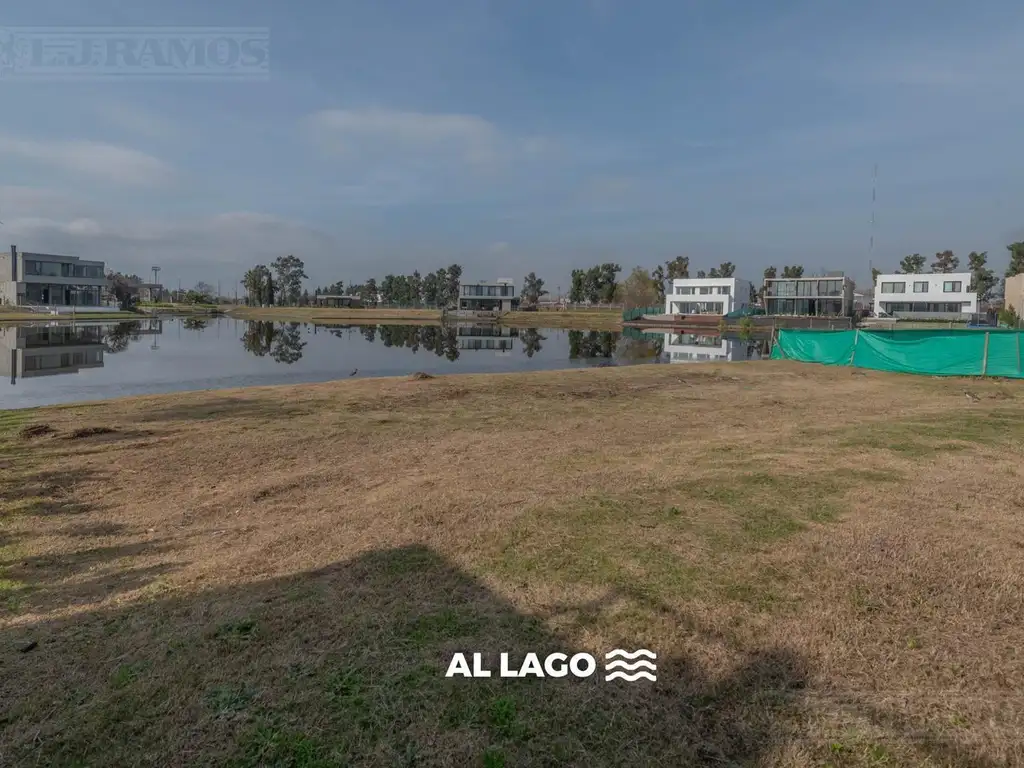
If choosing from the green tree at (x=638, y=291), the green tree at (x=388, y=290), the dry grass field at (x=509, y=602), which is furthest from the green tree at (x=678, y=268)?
the dry grass field at (x=509, y=602)

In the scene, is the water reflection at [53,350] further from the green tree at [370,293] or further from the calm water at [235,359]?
the green tree at [370,293]

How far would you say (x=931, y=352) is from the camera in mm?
16500

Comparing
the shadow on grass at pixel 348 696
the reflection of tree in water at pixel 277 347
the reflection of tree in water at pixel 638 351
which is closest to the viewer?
the shadow on grass at pixel 348 696

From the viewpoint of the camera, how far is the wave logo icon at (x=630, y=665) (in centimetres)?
287

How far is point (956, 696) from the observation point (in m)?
2.69

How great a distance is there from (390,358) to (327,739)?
2602 cm

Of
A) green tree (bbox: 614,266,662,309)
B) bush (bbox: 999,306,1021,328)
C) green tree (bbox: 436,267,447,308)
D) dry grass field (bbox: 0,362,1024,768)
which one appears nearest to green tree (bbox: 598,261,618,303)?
green tree (bbox: 614,266,662,309)

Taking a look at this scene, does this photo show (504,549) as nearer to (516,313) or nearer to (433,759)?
(433,759)

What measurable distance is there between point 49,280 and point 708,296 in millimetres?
77942

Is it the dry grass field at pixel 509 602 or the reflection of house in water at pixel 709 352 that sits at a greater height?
the reflection of house in water at pixel 709 352

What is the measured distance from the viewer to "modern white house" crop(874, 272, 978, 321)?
63.2 metres

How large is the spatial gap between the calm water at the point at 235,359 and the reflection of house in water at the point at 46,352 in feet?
0.12

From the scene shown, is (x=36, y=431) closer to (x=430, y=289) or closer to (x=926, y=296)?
(x=926, y=296)

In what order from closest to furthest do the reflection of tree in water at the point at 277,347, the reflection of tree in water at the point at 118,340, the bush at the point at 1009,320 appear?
the reflection of tree in water at the point at 277,347 < the reflection of tree in water at the point at 118,340 < the bush at the point at 1009,320
